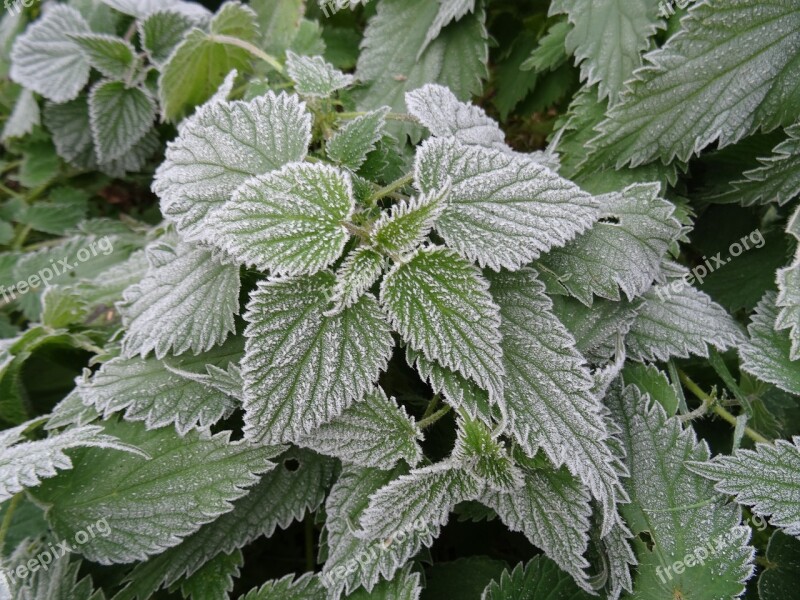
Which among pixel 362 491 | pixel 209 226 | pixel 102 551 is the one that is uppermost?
pixel 209 226

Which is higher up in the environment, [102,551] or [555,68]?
[555,68]

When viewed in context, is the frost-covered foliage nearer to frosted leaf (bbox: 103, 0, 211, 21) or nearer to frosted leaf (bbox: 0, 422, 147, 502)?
frosted leaf (bbox: 0, 422, 147, 502)

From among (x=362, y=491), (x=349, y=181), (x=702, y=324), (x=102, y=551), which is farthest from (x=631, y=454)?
(x=102, y=551)

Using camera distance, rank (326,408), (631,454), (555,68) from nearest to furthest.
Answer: (326,408) < (631,454) < (555,68)

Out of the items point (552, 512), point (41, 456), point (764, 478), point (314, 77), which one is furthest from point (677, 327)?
point (41, 456)

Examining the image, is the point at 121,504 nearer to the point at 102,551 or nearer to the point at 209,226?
the point at 102,551

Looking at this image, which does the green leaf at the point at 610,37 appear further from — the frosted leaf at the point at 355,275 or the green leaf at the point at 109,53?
the green leaf at the point at 109,53

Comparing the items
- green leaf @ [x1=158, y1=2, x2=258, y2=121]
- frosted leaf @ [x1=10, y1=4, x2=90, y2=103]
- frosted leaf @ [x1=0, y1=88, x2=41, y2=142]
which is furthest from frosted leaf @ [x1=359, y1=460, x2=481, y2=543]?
frosted leaf @ [x1=0, y1=88, x2=41, y2=142]

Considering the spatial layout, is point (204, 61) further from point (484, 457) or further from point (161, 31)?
point (484, 457)
